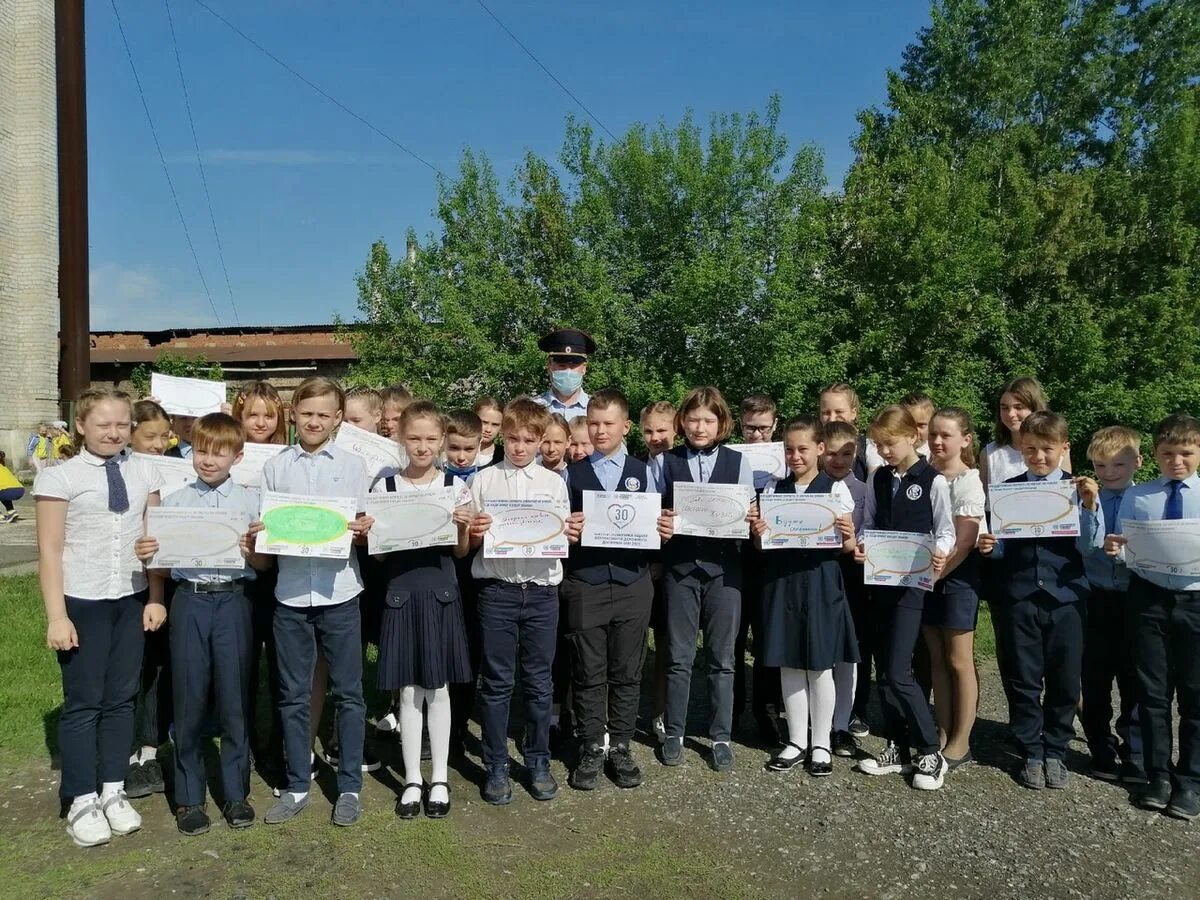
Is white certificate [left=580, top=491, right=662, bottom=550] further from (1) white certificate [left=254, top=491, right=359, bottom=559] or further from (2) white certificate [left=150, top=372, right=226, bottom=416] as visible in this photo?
(2) white certificate [left=150, top=372, right=226, bottom=416]

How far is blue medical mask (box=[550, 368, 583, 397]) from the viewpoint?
22.0 feet

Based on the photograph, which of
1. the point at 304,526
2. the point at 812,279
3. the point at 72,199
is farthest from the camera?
the point at 812,279

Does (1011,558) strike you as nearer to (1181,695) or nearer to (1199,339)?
(1181,695)

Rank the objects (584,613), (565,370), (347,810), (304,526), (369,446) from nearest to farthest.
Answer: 1. (304,526)
2. (347,810)
3. (584,613)
4. (369,446)
5. (565,370)

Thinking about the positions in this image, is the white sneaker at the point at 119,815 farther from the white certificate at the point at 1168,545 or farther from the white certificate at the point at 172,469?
the white certificate at the point at 1168,545

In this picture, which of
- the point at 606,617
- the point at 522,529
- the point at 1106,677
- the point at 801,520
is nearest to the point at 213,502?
the point at 522,529

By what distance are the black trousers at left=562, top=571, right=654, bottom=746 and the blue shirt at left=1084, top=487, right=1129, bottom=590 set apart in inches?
98.5

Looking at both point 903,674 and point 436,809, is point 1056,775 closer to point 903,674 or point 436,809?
point 903,674

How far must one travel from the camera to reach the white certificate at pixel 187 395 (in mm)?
5426

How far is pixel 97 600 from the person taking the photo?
408 centimetres

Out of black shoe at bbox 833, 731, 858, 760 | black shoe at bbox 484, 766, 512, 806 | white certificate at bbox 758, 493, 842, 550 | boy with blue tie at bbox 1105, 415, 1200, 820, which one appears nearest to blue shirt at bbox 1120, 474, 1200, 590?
boy with blue tie at bbox 1105, 415, 1200, 820

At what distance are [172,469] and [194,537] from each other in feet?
2.18

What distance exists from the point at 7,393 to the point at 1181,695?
96.0 feet

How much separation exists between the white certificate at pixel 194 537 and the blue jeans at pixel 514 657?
50.2 inches
